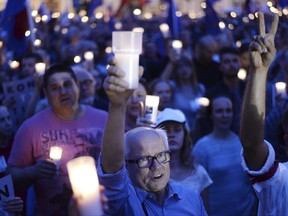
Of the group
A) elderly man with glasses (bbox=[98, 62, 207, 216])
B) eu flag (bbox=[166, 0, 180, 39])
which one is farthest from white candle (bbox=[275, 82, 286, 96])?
eu flag (bbox=[166, 0, 180, 39])

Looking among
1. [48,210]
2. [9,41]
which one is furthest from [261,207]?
[9,41]

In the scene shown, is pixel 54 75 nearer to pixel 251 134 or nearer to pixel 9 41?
pixel 251 134

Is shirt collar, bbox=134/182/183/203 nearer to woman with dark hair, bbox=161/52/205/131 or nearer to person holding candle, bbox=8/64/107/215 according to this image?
person holding candle, bbox=8/64/107/215

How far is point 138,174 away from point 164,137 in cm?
26

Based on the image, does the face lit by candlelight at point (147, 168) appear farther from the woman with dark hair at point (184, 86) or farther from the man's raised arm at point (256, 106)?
the woman with dark hair at point (184, 86)

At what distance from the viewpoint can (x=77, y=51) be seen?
10.4 m

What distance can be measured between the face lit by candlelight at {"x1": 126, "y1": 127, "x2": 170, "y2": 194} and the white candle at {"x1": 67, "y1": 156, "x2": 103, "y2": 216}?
113cm

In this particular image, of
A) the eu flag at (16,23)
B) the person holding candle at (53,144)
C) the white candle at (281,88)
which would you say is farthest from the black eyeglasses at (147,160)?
the eu flag at (16,23)

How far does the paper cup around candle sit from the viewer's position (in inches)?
101

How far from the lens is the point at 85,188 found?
206 centimetres

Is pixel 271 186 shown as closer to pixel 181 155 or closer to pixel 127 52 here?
pixel 127 52

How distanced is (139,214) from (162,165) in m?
0.25

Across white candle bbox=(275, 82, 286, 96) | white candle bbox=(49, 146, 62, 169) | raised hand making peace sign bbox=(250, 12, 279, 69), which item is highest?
raised hand making peace sign bbox=(250, 12, 279, 69)

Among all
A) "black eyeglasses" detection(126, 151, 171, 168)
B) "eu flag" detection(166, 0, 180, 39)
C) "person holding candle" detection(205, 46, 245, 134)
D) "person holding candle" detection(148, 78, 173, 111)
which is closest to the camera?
"black eyeglasses" detection(126, 151, 171, 168)
